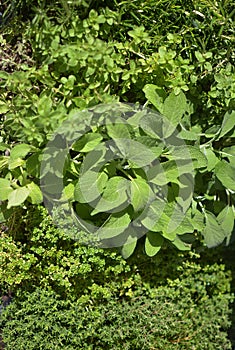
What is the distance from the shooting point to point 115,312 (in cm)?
211

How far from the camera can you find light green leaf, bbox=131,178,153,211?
1874mm

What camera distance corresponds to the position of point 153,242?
2020 millimetres

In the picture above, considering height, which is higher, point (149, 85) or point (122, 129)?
point (149, 85)

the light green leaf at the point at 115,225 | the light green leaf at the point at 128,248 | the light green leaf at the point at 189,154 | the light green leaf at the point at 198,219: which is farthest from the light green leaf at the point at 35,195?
the light green leaf at the point at 198,219

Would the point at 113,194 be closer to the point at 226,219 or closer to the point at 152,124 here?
the point at 152,124

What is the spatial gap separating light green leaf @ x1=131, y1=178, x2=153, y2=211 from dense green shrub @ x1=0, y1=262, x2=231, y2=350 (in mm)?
471

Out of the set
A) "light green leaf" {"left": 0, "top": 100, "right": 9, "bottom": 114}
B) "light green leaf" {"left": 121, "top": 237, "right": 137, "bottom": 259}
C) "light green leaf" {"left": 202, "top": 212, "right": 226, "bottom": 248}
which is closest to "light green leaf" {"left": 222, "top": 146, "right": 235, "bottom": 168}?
"light green leaf" {"left": 202, "top": 212, "right": 226, "bottom": 248}

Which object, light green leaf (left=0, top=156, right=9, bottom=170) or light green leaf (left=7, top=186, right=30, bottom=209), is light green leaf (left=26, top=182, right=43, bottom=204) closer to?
light green leaf (left=7, top=186, right=30, bottom=209)

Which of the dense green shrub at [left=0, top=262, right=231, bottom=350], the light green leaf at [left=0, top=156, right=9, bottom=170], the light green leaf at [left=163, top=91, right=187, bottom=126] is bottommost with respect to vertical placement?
the dense green shrub at [left=0, top=262, right=231, bottom=350]

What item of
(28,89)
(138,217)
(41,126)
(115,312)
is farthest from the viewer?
(115,312)

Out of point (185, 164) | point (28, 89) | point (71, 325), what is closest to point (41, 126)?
point (28, 89)

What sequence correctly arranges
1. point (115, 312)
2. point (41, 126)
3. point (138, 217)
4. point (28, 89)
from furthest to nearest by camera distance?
1. point (115, 312)
2. point (138, 217)
3. point (28, 89)
4. point (41, 126)

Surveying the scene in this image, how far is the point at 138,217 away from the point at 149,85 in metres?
0.49

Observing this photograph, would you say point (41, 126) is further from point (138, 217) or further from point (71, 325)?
point (71, 325)
